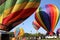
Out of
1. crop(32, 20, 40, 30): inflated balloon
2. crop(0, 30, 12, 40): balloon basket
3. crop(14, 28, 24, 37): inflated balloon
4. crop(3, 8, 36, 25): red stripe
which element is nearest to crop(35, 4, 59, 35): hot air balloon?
crop(32, 20, 40, 30): inflated balloon

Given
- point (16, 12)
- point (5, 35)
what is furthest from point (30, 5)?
point (5, 35)

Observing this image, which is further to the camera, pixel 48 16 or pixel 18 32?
pixel 18 32

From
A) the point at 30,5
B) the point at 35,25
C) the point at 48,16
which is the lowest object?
the point at 35,25

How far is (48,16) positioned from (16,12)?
0.48 meters

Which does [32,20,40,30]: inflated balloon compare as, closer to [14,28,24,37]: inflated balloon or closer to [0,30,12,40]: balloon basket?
[14,28,24,37]: inflated balloon

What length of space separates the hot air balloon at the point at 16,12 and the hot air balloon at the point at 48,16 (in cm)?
11

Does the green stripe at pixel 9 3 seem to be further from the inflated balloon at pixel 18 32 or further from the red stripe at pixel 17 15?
the inflated balloon at pixel 18 32

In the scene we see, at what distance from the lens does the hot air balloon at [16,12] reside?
14.7 feet

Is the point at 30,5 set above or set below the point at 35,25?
above

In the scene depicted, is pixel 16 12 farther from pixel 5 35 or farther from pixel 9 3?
pixel 5 35

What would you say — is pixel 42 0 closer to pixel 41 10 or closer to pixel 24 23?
pixel 41 10

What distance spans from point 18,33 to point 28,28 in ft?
0.58

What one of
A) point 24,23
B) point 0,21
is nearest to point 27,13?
point 24,23

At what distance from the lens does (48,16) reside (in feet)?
14.5
